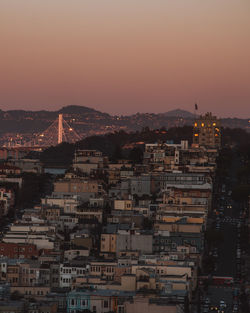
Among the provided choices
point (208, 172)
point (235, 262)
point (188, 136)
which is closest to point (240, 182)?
point (208, 172)

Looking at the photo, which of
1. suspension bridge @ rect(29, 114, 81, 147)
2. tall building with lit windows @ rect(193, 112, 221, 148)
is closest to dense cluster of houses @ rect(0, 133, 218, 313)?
tall building with lit windows @ rect(193, 112, 221, 148)

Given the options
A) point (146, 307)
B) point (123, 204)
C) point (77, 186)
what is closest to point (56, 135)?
point (77, 186)

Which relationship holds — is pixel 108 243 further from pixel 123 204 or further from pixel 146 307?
pixel 146 307

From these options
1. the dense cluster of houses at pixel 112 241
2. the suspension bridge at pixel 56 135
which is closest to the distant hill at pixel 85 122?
the suspension bridge at pixel 56 135

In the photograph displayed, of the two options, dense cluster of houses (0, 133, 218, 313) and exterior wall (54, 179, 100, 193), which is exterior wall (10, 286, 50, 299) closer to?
dense cluster of houses (0, 133, 218, 313)

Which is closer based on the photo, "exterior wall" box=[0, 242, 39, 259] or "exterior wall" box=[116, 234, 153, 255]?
"exterior wall" box=[0, 242, 39, 259]

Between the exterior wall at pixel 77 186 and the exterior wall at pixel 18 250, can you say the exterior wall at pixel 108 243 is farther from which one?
the exterior wall at pixel 77 186

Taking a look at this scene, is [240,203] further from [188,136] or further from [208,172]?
[188,136]
